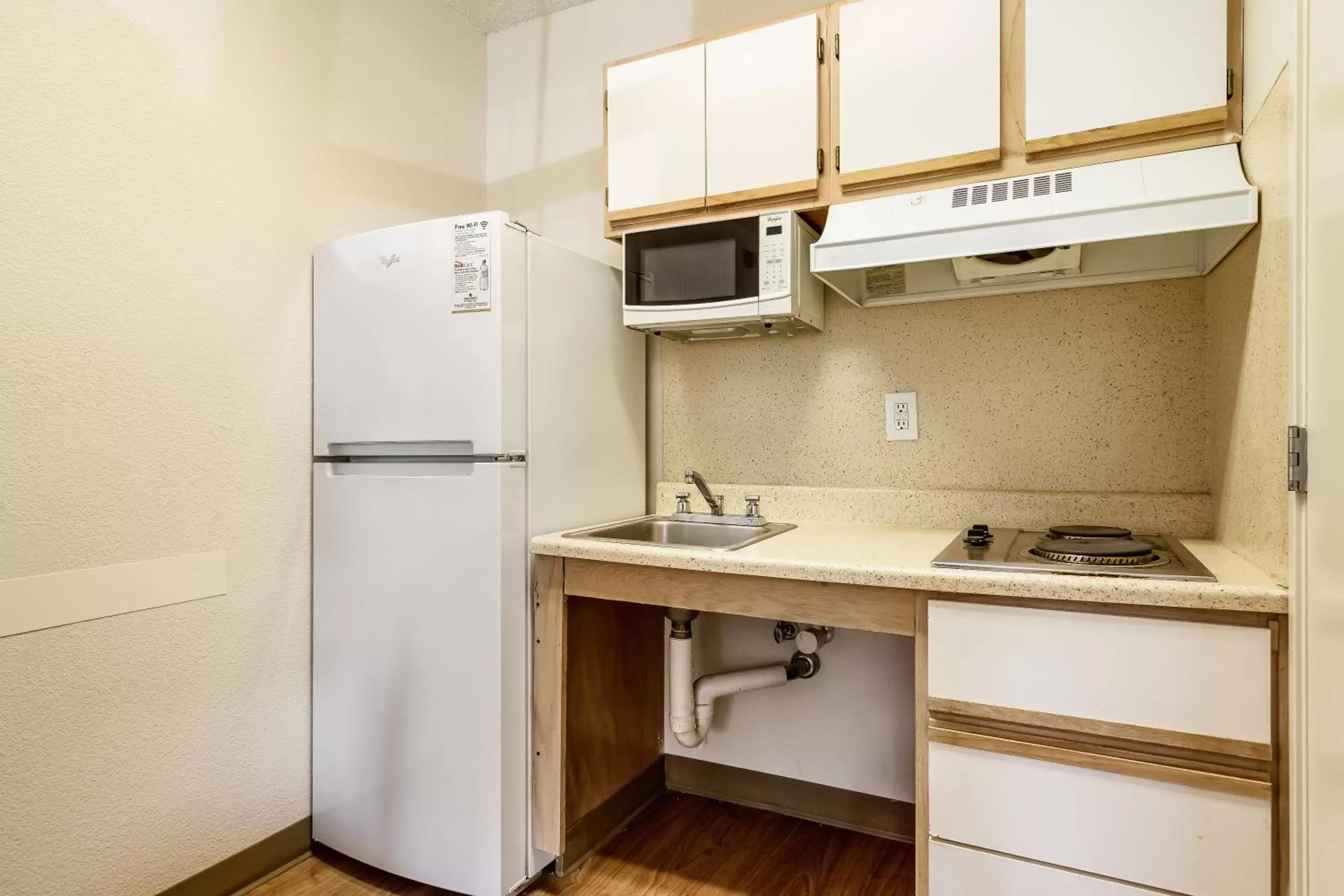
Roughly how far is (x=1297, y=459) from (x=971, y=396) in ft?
2.90

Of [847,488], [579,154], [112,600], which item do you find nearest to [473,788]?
[112,600]

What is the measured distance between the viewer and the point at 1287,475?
1071 millimetres

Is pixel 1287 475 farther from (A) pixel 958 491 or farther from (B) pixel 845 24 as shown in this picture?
(B) pixel 845 24

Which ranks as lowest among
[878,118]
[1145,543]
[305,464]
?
[1145,543]

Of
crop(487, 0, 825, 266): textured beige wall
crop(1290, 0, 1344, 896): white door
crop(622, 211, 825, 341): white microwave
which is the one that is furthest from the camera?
crop(487, 0, 825, 266): textured beige wall

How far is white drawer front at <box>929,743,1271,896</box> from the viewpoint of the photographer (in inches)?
42.9

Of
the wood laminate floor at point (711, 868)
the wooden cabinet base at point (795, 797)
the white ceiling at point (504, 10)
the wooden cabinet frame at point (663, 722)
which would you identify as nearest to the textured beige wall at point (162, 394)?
the wood laminate floor at point (711, 868)

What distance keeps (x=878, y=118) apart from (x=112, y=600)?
2.05 metres

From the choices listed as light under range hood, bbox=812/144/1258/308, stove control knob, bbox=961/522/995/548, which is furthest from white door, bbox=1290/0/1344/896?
stove control knob, bbox=961/522/995/548

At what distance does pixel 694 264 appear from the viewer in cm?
187

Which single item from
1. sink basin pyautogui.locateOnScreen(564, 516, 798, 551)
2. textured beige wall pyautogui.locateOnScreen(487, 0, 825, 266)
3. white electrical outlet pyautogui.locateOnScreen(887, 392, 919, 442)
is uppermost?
textured beige wall pyautogui.locateOnScreen(487, 0, 825, 266)

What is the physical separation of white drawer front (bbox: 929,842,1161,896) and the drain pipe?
29.2 inches

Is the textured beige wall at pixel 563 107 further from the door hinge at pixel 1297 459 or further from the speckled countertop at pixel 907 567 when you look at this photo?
the door hinge at pixel 1297 459

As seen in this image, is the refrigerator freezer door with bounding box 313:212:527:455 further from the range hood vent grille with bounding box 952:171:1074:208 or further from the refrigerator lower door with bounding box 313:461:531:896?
the range hood vent grille with bounding box 952:171:1074:208
